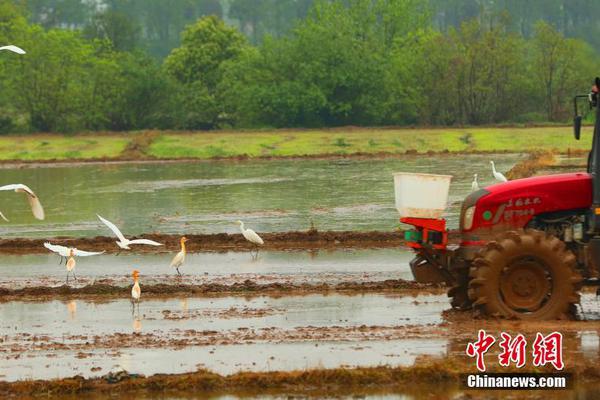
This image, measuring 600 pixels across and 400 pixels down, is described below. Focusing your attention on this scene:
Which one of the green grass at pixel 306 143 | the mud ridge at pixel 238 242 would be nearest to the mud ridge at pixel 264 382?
the mud ridge at pixel 238 242

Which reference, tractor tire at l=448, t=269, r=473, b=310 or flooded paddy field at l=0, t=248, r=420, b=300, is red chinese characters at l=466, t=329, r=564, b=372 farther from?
flooded paddy field at l=0, t=248, r=420, b=300

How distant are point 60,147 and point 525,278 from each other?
1950 inches

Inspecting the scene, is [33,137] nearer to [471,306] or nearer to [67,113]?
[67,113]

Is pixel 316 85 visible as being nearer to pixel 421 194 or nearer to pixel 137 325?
pixel 137 325

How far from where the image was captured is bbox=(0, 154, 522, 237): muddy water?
2794 cm

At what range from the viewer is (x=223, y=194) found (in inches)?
1412

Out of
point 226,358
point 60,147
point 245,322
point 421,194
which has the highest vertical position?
point 421,194

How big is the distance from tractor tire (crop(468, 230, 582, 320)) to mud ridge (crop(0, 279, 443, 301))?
312 cm

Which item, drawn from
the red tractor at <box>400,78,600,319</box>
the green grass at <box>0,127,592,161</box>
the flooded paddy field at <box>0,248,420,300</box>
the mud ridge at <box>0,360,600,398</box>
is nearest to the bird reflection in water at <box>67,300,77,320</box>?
the flooded paddy field at <box>0,248,420,300</box>

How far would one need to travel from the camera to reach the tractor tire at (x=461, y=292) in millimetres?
14826

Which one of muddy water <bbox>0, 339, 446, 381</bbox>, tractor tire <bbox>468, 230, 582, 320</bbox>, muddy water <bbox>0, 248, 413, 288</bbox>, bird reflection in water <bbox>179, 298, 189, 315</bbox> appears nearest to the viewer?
muddy water <bbox>0, 339, 446, 381</bbox>

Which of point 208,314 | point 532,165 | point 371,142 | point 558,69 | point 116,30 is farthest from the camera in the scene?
point 116,30

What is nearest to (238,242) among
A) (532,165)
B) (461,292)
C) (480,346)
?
(461,292)

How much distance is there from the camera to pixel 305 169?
46750 millimetres
